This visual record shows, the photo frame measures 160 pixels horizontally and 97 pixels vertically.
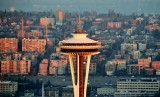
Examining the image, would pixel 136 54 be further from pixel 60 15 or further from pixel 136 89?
pixel 136 89

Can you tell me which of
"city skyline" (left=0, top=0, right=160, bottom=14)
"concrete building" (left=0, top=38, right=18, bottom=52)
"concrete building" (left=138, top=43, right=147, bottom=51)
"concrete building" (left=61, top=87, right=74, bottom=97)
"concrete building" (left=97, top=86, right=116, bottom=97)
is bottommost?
"concrete building" (left=97, top=86, right=116, bottom=97)

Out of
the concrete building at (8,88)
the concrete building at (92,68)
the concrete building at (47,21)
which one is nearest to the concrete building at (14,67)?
the concrete building at (8,88)

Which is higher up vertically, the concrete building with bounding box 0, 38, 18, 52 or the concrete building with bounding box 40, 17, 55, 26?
the concrete building with bounding box 40, 17, 55, 26

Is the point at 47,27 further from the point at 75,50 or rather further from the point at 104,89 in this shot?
the point at 75,50

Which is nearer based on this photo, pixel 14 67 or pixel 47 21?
pixel 14 67

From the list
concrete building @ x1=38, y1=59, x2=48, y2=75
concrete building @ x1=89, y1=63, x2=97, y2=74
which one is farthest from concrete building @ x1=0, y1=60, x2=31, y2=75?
concrete building @ x1=89, y1=63, x2=97, y2=74

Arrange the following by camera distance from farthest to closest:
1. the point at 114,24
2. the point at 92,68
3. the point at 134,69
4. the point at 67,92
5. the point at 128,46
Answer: the point at 114,24
the point at 128,46
the point at 134,69
the point at 92,68
the point at 67,92

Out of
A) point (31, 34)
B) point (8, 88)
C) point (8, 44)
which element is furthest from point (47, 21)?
point (8, 88)

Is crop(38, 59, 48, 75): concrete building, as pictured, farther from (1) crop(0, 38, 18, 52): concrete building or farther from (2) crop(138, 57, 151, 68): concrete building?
(2) crop(138, 57, 151, 68): concrete building
